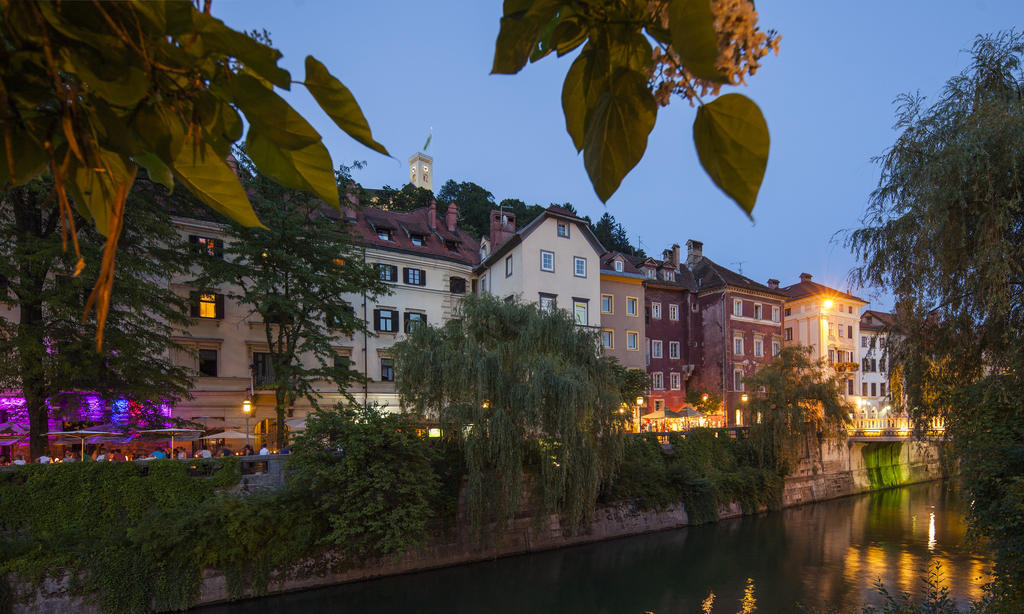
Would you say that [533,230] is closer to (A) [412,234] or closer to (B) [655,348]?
(A) [412,234]

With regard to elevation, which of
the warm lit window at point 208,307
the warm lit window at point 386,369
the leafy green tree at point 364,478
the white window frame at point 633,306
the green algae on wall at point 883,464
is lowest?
the green algae on wall at point 883,464

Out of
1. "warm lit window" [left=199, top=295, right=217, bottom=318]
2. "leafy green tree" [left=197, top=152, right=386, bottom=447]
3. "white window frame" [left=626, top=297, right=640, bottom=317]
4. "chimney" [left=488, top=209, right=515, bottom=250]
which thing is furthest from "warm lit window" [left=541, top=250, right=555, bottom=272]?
"warm lit window" [left=199, top=295, right=217, bottom=318]

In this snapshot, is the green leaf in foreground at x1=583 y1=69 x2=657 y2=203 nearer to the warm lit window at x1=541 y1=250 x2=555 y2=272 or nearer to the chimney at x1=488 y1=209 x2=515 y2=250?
the warm lit window at x1=541 y1=250 x2=555 y2=272

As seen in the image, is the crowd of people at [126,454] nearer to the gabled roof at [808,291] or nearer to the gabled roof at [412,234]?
the gabled roof at [412,234]

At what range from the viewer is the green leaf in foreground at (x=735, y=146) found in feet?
2.30

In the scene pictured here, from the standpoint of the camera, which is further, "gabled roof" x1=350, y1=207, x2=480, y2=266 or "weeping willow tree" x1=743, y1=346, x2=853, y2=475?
"gabled roof" x1=350, y1=207, x2=480, y2=266

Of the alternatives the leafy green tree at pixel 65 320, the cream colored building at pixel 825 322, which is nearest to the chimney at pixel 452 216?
the leafy green tree at pixel 65 320

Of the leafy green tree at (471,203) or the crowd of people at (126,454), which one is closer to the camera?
the crowd of people at (126,454)

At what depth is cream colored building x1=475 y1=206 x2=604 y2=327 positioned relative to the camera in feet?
90.4

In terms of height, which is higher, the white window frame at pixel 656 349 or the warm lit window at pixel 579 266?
the warm lit window at pixel 579 266

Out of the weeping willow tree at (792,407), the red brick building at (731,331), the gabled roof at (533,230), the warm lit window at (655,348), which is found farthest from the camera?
the red brick building at (731,331)

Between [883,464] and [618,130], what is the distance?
41.6 metres

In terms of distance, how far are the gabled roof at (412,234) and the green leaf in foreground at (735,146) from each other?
86.6ft

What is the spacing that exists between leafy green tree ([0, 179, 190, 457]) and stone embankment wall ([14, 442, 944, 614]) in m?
5.62
